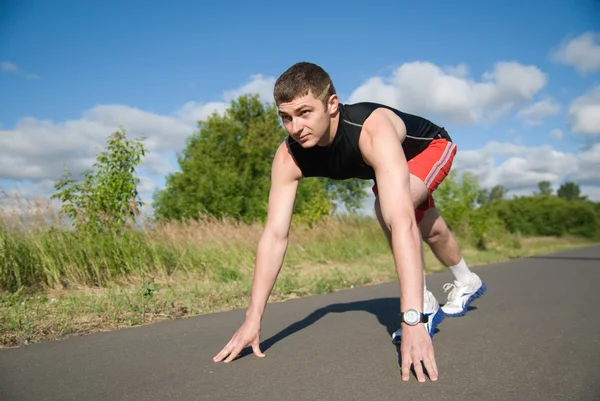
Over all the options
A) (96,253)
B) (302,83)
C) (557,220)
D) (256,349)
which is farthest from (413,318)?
(557,220)

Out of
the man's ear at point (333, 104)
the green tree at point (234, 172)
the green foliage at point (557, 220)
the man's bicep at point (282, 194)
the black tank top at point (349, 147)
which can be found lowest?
the green foliage at point (557, 220)

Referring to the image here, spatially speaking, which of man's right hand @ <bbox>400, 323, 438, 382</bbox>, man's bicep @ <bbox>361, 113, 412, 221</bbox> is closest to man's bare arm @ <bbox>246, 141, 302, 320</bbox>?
man's bicep @ <bbox>361, 113, 412, 221</bbox>

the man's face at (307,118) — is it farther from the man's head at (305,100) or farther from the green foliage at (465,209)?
the green foliage at (465,209)

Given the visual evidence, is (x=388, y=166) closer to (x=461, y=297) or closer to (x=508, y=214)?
(x=461, y=297)

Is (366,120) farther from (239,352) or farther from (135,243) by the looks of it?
(135,243)

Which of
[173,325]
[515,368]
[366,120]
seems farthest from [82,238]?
[515,368]

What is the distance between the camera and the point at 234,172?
33406 mm

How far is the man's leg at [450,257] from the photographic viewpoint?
3.63 m

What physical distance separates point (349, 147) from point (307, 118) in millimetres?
344

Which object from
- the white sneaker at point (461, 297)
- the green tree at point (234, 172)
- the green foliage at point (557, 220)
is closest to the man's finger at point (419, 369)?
the white sneaker at point (461, 297)

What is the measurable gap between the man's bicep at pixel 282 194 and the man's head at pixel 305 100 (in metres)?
0.39

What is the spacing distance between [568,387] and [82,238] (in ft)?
21.0

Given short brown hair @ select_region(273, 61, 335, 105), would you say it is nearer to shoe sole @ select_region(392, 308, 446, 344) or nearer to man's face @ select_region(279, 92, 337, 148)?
man's face @ select_region(279, 92, 337, 148)

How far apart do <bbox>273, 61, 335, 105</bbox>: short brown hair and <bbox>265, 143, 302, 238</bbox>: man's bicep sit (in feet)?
1.83
